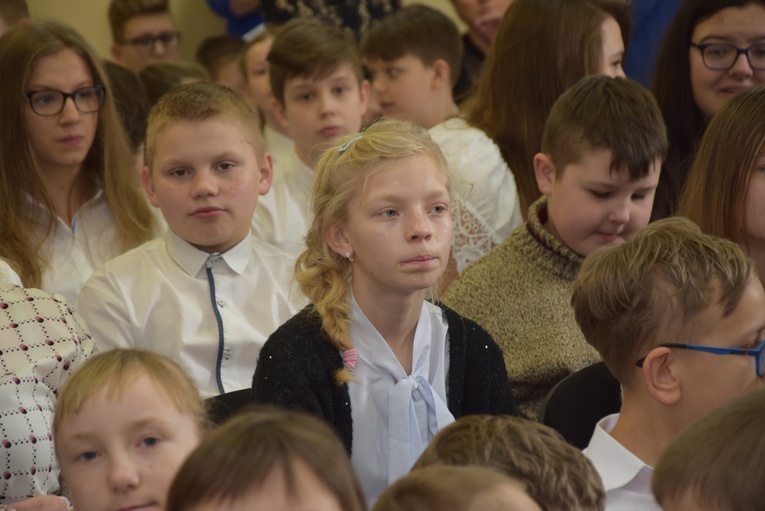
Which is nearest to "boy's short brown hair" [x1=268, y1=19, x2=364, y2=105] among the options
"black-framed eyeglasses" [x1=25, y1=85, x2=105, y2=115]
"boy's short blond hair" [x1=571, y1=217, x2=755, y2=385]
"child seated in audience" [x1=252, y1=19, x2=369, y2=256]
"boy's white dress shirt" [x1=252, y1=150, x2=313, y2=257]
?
"child seated in audience" [x1=252, y1=19, x2=369, y2=256]

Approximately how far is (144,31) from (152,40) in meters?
0.07

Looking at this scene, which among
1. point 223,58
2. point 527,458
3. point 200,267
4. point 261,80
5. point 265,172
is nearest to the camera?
point 527,458

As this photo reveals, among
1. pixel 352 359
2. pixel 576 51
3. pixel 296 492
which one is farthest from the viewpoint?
pixel 576 51

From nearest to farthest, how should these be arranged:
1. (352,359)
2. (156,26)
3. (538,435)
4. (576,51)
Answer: (538,435), (352,359), (576,51), (156,26)

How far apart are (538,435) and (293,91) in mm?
2421

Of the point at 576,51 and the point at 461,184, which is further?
the point at 576,51

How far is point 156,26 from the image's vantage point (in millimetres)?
5281

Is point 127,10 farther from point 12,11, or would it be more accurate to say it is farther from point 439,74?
point 439,74

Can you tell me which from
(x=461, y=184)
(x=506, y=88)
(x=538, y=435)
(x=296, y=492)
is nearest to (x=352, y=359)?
(x=461, y=184)

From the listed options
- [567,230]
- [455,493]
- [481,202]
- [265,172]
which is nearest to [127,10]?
[265,172]

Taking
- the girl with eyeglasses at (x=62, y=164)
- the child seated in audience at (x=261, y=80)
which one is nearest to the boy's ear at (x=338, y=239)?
the girl with eyeglasses at (x=62, y=164)

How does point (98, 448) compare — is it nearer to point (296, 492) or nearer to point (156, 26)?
point (296, 492)

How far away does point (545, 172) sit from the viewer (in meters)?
2.77

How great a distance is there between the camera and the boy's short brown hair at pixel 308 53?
370 cm
